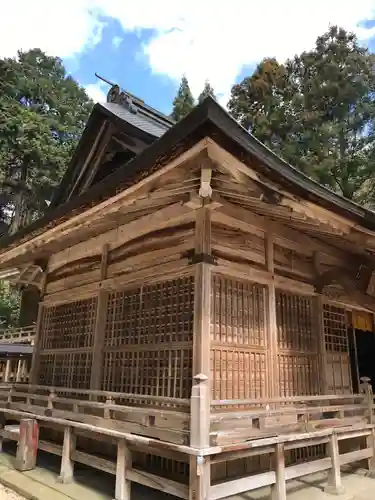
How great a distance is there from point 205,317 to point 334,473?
9.90 ft

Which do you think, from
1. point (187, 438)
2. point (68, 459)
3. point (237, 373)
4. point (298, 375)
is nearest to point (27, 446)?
point (68, 459)

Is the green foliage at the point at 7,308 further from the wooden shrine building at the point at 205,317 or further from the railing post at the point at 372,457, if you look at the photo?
the railing post at the point at 372,457

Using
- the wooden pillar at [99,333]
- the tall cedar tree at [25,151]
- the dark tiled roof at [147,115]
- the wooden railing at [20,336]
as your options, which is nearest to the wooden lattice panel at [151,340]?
the wooden pillar at [99,333]

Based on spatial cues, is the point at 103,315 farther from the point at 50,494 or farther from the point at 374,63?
the point at 374,63

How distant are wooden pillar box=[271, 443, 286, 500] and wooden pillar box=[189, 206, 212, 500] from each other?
1.18m

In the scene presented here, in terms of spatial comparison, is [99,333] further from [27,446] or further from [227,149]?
[227,149]

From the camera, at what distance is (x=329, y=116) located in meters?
32.1

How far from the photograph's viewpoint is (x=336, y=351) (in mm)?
7793

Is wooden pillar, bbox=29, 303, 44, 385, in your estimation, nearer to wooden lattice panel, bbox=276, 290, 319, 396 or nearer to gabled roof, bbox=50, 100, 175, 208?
gabled roof, bbox=50, 100, 175, 208

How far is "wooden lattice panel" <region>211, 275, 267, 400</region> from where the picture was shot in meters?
5.59

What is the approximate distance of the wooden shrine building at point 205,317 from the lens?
14.7 feet

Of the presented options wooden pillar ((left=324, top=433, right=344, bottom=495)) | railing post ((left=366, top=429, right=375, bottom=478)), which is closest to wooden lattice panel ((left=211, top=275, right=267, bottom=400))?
wooden pillar ((left=324, top=433, right=344, bottom=495))

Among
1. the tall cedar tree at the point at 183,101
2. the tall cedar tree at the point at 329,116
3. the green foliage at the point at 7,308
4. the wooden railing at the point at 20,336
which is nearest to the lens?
the wooden railing at the point at 20,336

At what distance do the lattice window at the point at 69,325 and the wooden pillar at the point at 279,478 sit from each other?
4.07m
